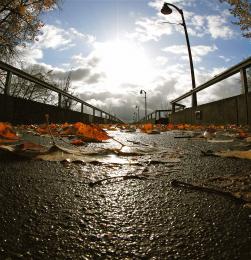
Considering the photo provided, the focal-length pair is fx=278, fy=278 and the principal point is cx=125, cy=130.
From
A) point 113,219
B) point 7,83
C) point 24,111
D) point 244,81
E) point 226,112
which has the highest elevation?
point 7,83

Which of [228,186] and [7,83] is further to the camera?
[7,83]

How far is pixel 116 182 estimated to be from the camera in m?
1.33

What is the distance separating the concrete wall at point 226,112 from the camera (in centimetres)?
555

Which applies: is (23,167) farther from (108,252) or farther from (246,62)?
(246,62)

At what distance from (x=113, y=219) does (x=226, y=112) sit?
6263 mm

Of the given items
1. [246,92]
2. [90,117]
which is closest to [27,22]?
[90,117]

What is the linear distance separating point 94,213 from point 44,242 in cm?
24

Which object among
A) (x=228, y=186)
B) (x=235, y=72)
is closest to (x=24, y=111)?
(x=235, y=72)

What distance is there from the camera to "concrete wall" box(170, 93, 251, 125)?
555 cm

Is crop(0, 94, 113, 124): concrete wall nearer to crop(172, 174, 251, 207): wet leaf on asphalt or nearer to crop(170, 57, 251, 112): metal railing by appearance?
crop(170, 57, 251, 112): metal railing

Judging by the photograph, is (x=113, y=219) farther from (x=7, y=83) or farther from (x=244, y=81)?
(x=7, y=83)

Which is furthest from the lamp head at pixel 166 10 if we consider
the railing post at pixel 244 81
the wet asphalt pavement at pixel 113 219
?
the wet asphalt pavement at pixel 113 219

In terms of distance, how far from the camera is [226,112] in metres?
6.65

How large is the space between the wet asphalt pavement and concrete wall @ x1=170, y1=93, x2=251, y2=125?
4.48 m
